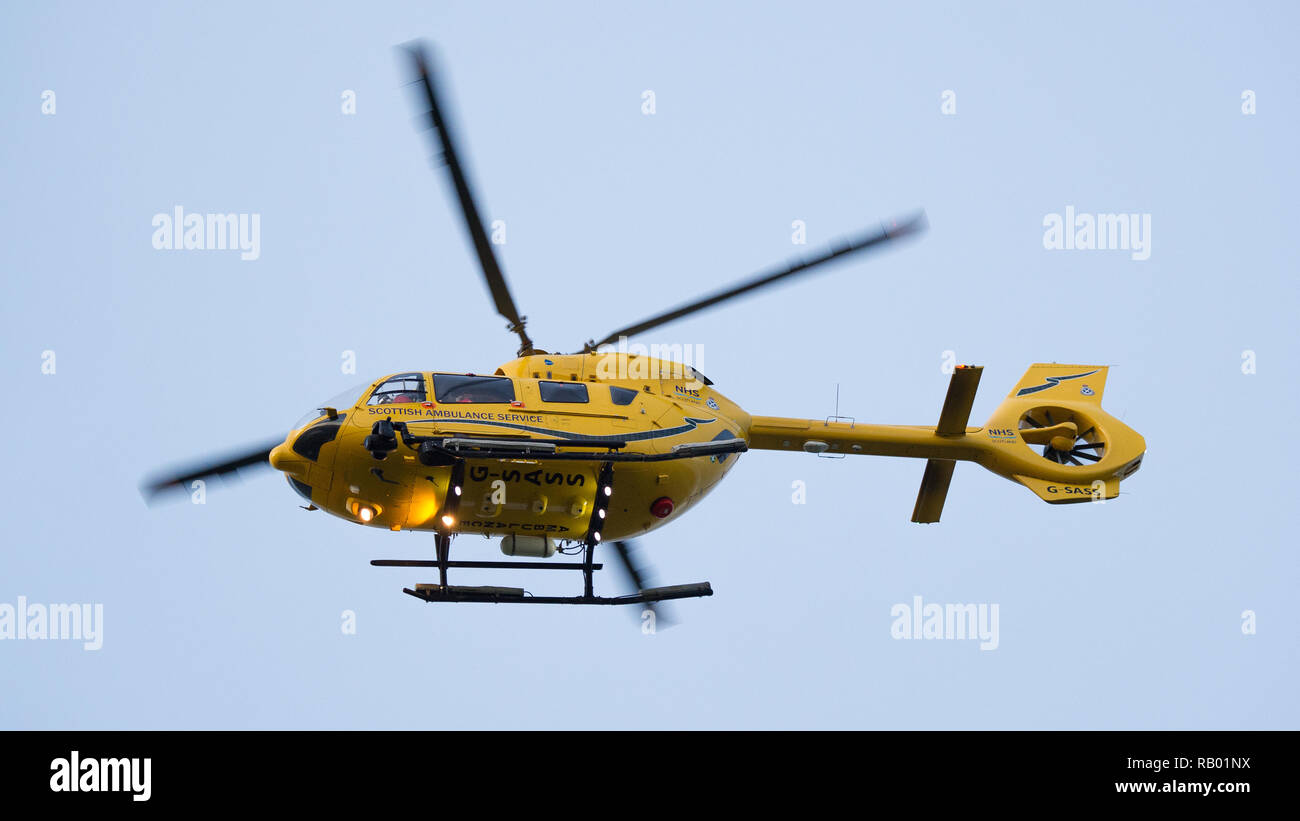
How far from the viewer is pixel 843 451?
18.8 metres

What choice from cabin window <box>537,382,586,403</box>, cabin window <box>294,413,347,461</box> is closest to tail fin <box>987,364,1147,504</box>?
cabin window <box>537,382,586,403</box>

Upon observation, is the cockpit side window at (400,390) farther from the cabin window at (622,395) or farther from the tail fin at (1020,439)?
the tail fin at (1020,439)

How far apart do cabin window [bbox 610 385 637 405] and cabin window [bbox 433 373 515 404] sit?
1272 mm

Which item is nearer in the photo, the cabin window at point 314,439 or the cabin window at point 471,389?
the cabin window at point 314,439

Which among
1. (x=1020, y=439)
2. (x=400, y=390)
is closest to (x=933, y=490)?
(x=1020, y=439)

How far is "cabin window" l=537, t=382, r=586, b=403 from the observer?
16.2 meters

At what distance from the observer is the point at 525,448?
15.2 meters

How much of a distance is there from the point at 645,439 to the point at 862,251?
3.45 m

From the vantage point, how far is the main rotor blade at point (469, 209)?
14125 mm

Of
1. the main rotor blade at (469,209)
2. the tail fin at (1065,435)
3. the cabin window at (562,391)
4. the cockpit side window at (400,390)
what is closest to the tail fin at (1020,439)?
the tail fin at (1065,435)

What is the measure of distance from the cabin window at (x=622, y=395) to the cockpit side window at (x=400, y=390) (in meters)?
2.34

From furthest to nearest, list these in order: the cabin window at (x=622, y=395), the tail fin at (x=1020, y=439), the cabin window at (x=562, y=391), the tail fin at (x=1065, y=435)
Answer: the tail fin at (x=1065, y=435)
the tail fin at (x=1020, y=439)
the cabin window at (x=622, y=395)
the cabin window at (x=562, y=391)

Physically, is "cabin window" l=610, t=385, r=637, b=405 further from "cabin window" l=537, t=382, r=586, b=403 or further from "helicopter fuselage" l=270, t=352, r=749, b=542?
"cabin window" l=537, t=382, r=586, b=403
